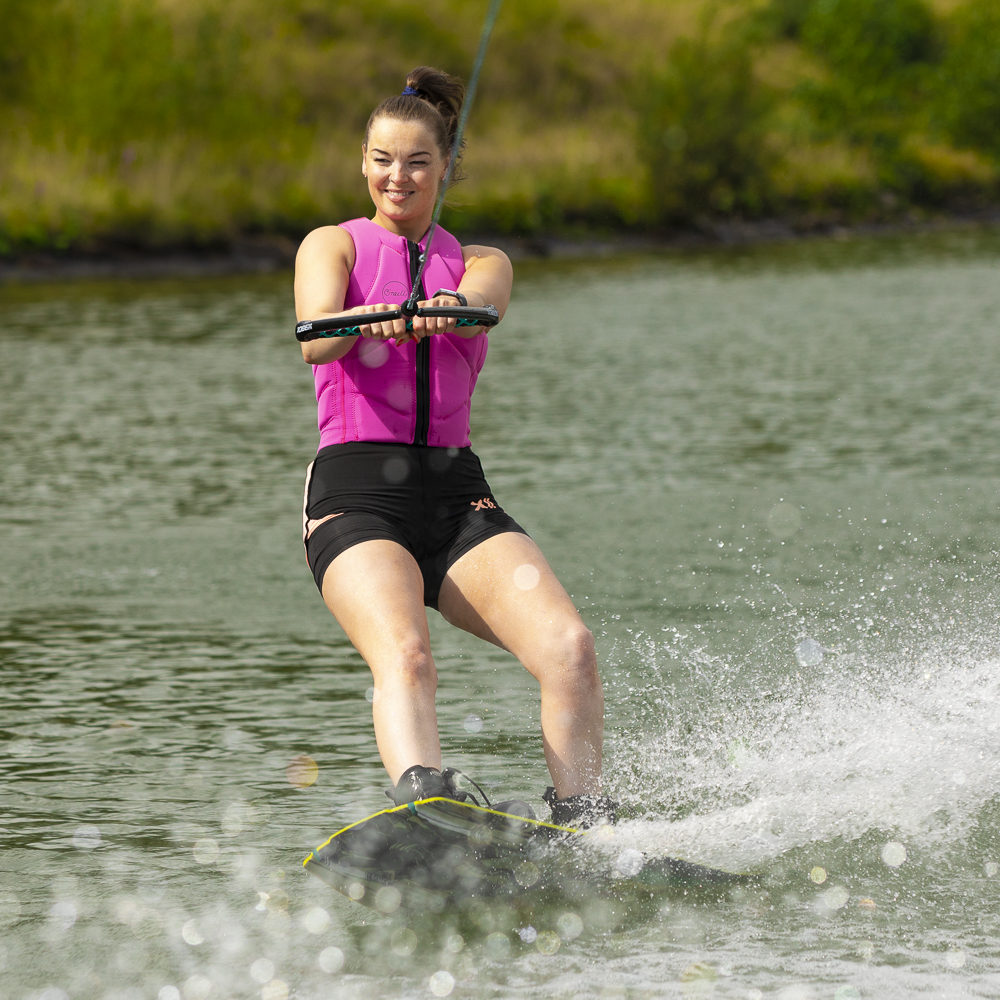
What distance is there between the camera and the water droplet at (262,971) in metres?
2.91

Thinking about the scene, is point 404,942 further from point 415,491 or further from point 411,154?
point 411,154

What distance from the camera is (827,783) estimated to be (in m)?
3.77

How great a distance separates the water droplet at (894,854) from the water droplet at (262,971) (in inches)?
50.9

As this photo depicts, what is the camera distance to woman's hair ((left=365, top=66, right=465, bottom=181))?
3.72 metres

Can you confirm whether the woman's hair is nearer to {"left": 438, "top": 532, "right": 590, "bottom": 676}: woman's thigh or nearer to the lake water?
{"left": 438, "top": 532, "right": 590, "bottom": 676}: woman's thigh

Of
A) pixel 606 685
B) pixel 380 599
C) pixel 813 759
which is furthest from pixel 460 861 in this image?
pixel 606 685

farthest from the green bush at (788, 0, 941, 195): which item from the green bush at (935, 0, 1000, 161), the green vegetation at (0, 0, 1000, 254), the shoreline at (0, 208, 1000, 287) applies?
the shoreline at (0, 208, 1000, 287)

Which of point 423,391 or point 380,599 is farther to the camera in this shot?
point 423,391

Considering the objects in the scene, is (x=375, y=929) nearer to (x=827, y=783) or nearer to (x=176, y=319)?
(x=827, y=783)

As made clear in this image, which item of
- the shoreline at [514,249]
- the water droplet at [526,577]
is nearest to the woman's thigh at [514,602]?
the water droplet at [526,577]

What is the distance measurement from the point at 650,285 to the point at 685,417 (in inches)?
375

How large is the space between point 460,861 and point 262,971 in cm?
41

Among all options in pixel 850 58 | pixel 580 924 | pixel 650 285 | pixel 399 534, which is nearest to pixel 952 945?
pixel 580 924

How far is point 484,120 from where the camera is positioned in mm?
35344
